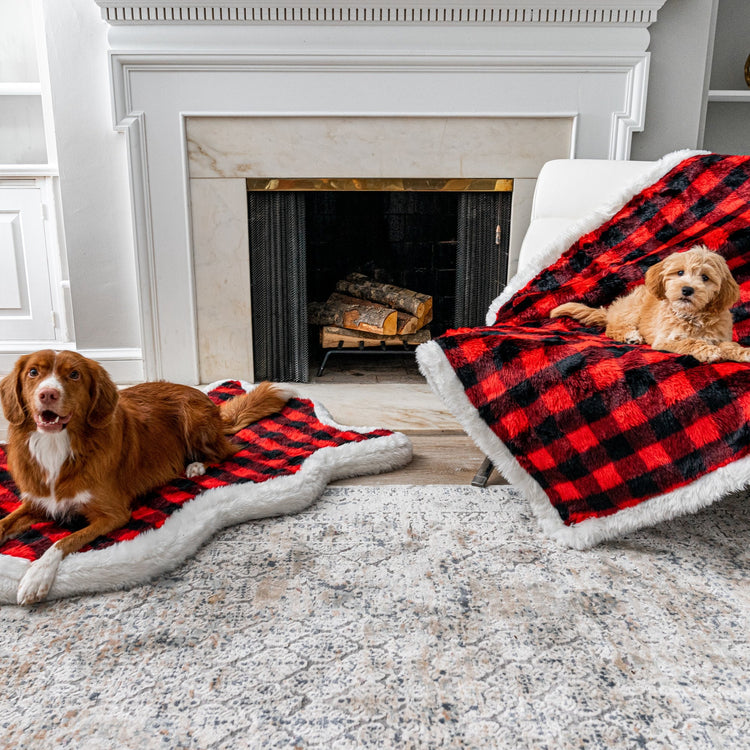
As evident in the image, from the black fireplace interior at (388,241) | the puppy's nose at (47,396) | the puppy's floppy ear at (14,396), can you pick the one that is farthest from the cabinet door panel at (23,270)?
the puppy's nose at (47,396)

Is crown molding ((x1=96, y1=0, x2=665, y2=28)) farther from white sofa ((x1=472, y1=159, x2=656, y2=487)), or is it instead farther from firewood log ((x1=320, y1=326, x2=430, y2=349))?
firewood log ((x1=320, y1=326, x2=430, y2=349))

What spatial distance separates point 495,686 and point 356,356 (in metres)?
2.44

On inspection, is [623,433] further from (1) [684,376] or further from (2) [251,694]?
(2) [251,694]

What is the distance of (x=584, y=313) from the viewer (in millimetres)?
2115

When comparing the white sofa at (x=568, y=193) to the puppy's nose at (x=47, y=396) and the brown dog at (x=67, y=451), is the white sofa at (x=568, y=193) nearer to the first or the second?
the brown dog at (x=67, y=451)

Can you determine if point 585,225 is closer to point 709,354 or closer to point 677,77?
point 709,354

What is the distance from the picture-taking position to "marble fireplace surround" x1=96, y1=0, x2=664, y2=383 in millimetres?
2676

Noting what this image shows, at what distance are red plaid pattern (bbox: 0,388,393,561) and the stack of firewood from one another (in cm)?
72

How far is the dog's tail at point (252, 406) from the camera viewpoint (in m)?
2.26

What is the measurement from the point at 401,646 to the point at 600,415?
74cm

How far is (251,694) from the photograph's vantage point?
1.16 m

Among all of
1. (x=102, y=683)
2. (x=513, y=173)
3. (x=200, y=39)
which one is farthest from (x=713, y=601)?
(x=200, y=39)

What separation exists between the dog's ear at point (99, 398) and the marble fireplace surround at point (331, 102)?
4.76 feet

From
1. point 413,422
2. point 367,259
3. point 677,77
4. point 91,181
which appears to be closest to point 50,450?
point 413,422
